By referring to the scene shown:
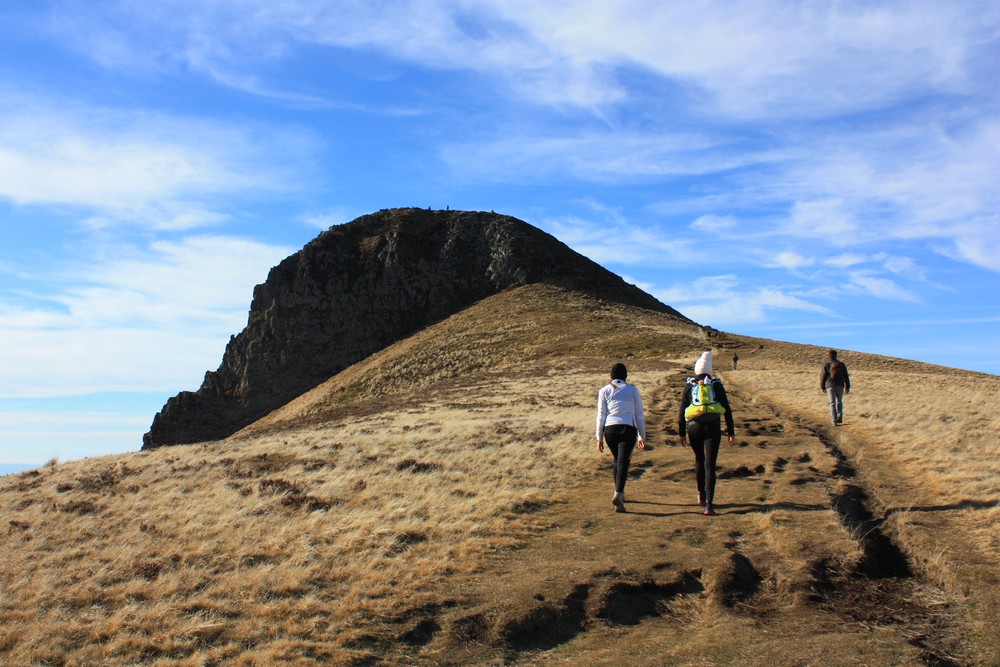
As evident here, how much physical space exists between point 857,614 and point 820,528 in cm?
A: 286

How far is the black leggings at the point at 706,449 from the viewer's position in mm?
11281

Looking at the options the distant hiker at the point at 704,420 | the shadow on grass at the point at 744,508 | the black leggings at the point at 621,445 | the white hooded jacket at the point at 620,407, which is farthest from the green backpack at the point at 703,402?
the shadow on grass at the point at 744,508

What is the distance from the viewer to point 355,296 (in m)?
98.0

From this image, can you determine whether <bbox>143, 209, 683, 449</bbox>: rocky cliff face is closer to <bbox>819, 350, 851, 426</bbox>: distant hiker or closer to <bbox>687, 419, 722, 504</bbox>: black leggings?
<bbox>819, 350, 851, 426</bbox>: distant hiker

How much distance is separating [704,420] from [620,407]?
1.26 metres

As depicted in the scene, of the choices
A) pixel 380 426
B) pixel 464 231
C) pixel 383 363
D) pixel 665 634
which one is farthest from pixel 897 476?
pixel 464 231

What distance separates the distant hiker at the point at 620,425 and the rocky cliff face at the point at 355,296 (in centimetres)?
7895

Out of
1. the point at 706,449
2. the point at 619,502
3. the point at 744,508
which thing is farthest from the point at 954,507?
the point at 619,502

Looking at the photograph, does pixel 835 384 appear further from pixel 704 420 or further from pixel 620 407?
pixel 620 407

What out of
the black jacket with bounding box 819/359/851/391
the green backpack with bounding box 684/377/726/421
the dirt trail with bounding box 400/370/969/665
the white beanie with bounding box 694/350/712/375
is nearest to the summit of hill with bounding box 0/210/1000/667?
the dirt trail with bounding box 400/370/969/665

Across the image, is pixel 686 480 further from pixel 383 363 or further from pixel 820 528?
pixel 383 363

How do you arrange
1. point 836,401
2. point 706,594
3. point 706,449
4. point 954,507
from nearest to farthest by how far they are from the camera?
1. point 706,594
2. point 954,507
3. point 706,449
4. point 836,401

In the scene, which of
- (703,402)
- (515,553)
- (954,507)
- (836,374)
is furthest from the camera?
(836,374)

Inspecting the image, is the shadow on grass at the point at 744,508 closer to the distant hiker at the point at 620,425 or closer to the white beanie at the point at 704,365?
the distant hiker at the point at 620,425
